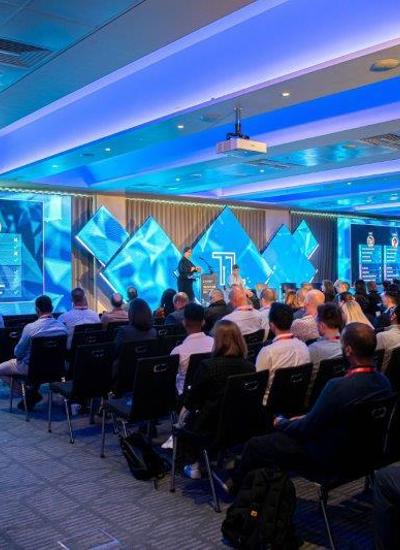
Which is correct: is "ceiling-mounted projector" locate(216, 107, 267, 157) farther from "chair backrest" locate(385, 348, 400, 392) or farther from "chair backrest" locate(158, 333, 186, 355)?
"chair backrest" locate(385, 348, 400, 392)

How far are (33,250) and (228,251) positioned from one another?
5.55 metres

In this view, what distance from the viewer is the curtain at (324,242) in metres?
18.8

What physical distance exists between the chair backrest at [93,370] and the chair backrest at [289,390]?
182cm

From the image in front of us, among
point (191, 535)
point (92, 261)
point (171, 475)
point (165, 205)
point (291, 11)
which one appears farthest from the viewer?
point (165, 205)

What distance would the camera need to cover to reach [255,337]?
595cm

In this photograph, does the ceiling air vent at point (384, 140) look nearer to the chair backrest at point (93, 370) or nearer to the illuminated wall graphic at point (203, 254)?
the chair backrest at point (93, 370)

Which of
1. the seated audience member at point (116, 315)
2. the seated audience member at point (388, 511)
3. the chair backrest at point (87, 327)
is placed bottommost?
the seated audience member at point (388, 511)

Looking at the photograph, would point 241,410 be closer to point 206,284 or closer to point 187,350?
point 187,350

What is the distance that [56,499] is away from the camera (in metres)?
3.79

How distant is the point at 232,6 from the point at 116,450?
3812 mm

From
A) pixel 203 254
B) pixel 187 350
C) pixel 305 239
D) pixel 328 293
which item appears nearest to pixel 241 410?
pixel 187 350

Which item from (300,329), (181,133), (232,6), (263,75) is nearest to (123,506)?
(300,329)

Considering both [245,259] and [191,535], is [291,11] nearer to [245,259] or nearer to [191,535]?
[191,535]

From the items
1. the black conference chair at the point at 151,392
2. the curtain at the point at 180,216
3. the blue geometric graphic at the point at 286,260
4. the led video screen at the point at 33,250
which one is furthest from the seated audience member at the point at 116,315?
the blue geometric graphic at the point at 286,260
